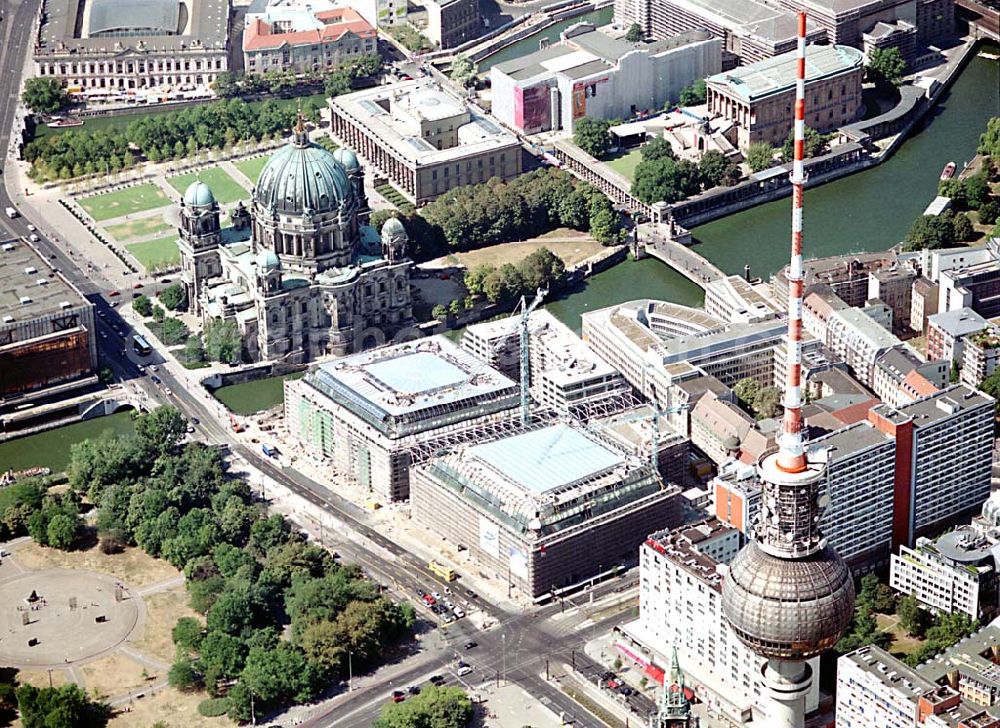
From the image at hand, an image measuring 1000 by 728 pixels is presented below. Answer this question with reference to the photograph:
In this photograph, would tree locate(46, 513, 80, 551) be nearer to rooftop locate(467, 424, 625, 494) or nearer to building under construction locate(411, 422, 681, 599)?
building under construction locate(411, 422, 681, 599)

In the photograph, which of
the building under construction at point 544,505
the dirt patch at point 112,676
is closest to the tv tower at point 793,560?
the building under construction at point 544,505

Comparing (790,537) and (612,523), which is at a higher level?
(790,537)

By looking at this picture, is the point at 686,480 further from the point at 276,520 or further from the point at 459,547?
the point at 276,520

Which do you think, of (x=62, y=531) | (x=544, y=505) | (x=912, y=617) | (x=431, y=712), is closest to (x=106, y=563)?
(x=62, y=531)

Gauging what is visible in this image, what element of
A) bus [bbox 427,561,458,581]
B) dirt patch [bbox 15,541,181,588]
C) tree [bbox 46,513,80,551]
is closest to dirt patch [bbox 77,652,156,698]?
dirt patch [bbox 15,541,181,588]

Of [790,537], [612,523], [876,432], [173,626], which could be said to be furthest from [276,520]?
[790,537]

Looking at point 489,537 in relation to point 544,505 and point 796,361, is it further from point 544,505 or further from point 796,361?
point 796,361

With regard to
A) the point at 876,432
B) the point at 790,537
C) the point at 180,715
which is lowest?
the point at 180,715
